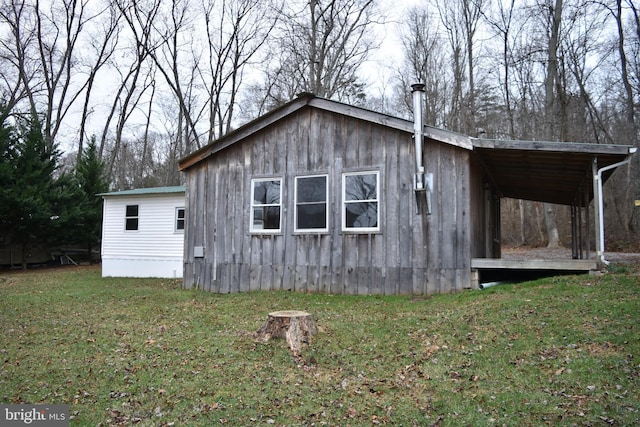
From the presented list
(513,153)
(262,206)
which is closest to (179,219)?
(262,206)

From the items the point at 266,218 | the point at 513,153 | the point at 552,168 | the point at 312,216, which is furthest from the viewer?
the point at 266,218

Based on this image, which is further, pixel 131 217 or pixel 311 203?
pixel 131 217

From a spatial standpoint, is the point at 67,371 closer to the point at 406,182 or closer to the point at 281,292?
the point at 281,292

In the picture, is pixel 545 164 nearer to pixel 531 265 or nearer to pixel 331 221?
pixel 531 265

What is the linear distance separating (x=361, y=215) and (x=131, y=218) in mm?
11126

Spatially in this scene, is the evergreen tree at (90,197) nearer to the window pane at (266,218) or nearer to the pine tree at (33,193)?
the pine tree at (33,193)

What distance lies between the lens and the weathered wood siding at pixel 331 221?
9117 mm

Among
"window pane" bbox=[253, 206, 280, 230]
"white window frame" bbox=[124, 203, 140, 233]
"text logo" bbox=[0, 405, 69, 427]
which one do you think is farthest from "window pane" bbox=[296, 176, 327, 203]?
"white window frame" bbox=[124, 203, 140, 233]

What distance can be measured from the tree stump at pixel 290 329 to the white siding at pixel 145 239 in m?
11.0

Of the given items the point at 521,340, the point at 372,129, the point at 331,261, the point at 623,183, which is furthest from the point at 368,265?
the point at 623,183

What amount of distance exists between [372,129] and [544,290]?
15.4 ft

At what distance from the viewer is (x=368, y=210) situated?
9.77 m

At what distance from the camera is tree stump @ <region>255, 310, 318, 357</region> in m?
5.97

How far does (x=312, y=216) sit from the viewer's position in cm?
1027
